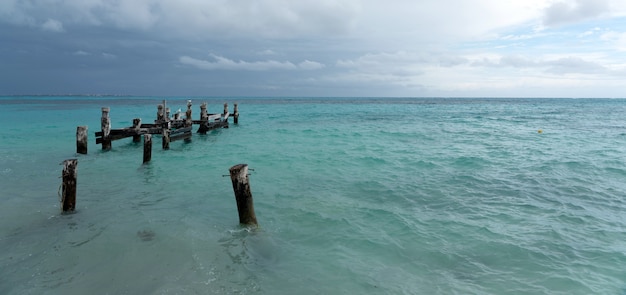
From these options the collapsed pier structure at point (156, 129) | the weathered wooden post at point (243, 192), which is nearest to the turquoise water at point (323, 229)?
the weathered wooden post at point (243, 192)

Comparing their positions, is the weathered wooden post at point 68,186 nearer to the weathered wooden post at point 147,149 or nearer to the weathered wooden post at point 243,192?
the weathered wooden post at point 243,192

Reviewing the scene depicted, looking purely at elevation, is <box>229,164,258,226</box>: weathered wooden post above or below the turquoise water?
above

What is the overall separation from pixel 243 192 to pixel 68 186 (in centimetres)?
441

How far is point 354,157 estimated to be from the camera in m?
18.1

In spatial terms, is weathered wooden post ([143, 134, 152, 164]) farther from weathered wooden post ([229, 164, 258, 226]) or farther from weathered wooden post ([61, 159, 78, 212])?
weathered wooden post ([229, 164, 258, 226])

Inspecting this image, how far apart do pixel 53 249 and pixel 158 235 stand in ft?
5.98

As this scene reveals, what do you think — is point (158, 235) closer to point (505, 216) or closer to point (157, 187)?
point (157, 187)

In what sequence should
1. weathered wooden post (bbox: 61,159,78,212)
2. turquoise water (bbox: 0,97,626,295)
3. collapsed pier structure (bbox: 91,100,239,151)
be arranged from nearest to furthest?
turquoise water (bbox: 0,97,626,295)
weathered wooden post (bbox: 61,159,78,212)
collapsed pier structure (bbox: 91,100,239,151)

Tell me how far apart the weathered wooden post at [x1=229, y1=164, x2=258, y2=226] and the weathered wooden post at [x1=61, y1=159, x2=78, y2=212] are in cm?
413

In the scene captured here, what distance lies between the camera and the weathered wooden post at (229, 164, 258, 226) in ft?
27.1

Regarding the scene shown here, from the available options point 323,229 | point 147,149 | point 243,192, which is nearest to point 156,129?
point 147,149

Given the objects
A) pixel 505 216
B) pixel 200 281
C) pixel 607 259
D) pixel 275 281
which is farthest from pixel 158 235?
pixel 607 259

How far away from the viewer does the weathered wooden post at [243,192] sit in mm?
8273

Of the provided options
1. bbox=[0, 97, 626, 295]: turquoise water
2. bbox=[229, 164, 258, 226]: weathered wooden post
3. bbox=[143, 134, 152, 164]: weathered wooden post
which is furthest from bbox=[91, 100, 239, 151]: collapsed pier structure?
bbox=[229, 164, 258, 226]: weathered wooden post
